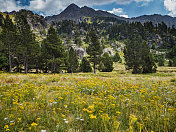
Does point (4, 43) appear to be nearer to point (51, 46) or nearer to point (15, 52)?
point (15, 52)

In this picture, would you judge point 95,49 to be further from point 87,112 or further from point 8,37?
point 87,112

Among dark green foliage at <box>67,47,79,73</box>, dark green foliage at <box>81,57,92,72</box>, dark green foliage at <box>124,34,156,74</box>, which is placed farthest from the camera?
dark green foliage at <box>81,57,92,72</box>

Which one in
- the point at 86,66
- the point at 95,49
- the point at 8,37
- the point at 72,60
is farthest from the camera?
the point at 86,66

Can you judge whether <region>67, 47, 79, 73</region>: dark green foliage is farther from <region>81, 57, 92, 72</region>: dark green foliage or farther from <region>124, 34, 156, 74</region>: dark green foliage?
<region>124, 34, 156, 74</region>: dark green foliage

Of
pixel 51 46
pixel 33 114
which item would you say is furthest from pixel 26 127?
pixel 51 46

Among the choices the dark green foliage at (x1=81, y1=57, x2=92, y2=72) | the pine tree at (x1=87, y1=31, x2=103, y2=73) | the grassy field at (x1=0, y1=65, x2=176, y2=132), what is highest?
the pine tree at (x1=87, y1=31, x2=103, y2=73)

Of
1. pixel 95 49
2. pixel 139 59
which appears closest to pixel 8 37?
pixel 95 49

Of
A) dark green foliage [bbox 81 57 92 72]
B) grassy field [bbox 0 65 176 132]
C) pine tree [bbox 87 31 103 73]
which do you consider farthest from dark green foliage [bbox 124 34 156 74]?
grassy field [bbox 0 65 176 132]

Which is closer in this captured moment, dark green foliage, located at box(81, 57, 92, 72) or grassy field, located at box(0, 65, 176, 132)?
grassy field, located at box(0, 65, 176, 132)

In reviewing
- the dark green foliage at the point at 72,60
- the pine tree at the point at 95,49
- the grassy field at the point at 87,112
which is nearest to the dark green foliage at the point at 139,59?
the pine tree at the point at 95,49

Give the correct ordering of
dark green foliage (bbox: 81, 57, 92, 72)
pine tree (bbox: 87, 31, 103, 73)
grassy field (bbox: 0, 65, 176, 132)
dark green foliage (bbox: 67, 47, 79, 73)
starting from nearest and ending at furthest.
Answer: grassy field (bbox: 0, 65, 176, 132) < pine tree (bbox: 87, 31, 103, 73) < dark green foliage (bbox: 67, 47, 79, 73) < dark green foliage (bbox: 81, 57, 92, 72)

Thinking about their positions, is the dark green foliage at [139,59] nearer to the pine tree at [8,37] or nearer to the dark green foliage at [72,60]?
the dark green foliage at [72,60]

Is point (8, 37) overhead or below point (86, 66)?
overhead

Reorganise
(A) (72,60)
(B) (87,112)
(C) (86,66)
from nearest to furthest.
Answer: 1. (B) (87,112)
2. (A) (72,60)
3. (C) (86,66)
